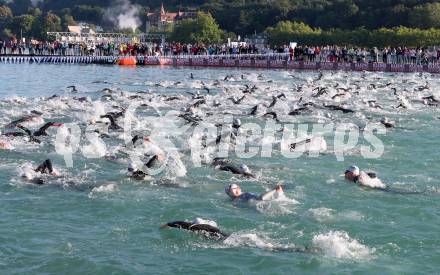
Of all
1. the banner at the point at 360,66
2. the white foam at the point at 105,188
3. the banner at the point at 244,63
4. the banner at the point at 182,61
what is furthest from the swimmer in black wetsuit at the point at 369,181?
the banner at the point at 182,61

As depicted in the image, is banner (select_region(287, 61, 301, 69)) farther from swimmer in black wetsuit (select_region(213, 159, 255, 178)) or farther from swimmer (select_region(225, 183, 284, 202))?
swimmer (select_region(225, 183, 284, 202))

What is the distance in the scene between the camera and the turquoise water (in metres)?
10.9

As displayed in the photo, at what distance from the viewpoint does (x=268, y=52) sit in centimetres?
6706

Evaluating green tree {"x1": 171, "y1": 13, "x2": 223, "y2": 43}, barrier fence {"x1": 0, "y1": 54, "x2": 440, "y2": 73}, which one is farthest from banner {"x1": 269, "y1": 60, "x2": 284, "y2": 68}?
green tree {"x1": 171, "y1": 13, "x2": 223, "y2": 43}

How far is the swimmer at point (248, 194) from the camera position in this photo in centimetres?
1366

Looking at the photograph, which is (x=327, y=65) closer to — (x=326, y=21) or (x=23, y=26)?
(x=326, y=21)

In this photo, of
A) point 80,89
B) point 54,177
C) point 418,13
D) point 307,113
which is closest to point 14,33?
point 418,13

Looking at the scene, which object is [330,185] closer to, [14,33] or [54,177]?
[54,177]

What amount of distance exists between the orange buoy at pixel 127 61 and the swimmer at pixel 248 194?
160ft

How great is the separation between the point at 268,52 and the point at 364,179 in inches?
2059

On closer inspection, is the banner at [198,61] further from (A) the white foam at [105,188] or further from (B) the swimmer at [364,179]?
(A) the white foam at [105,188]

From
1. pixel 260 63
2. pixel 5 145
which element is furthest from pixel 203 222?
pixel 260 63

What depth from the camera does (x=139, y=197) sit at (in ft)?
46.9

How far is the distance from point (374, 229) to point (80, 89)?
27501mm
